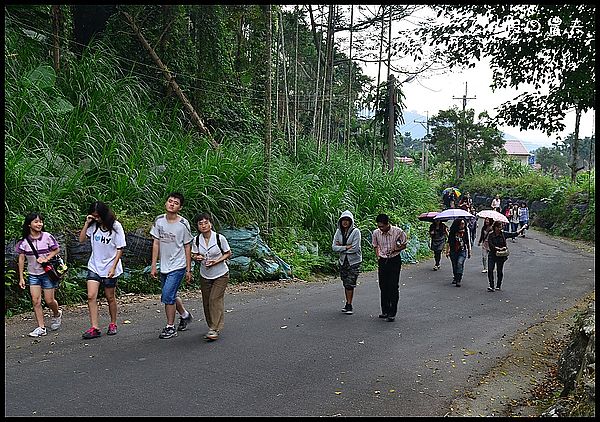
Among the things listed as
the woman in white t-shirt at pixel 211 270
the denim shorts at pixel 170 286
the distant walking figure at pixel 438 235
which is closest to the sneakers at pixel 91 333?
the denim shorts at pixel 170 286

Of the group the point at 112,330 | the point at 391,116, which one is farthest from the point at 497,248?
the point at 391,116

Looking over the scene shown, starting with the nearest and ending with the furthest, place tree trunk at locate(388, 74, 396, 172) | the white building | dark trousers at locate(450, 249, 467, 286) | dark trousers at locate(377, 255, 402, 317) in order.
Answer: dark trousers at locate(377, 255, 402, 317) < dark trousers at locate(450, 249, 467, 286) < tree trunk at locate(388, 74, 396, 172) < the white building

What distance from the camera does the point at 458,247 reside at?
38.2 ft

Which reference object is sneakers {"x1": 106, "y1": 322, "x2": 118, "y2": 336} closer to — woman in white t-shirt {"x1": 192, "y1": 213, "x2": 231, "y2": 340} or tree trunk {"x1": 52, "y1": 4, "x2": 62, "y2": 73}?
woman in white t-shirt {"x1": 192, "y1": 213, "x2": 231, "y2": 340}

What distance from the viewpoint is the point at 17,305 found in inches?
306

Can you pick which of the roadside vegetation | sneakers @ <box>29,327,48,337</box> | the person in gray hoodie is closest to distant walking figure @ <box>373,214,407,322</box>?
the person in gray hoodie

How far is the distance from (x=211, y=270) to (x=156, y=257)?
65 centimetres

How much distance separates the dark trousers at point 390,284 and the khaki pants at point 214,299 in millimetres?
2535

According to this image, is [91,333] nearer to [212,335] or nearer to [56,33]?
[212,335]

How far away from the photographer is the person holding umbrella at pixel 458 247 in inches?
457

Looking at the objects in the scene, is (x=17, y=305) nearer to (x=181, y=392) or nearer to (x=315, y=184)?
(x=181, y=392)

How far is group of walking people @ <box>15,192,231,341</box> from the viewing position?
6.66 meters

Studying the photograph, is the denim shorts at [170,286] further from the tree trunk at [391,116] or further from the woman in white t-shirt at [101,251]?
the tree trunk at [391,116]

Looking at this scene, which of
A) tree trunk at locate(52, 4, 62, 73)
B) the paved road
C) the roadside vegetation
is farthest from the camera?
tree trunk at locate(52, 4, 62, 73)
